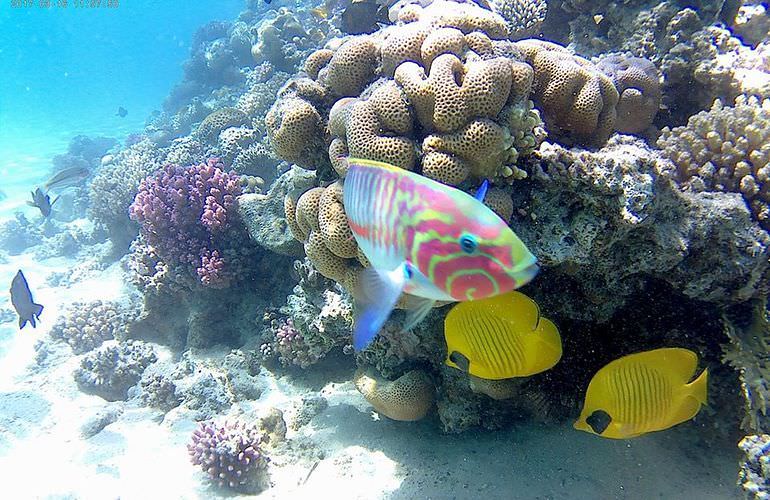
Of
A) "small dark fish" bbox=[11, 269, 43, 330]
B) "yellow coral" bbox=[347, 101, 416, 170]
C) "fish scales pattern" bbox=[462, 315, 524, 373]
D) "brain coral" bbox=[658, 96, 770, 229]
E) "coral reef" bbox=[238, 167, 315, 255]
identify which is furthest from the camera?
"small dark fish" bbox=[11, 269, 43, 330]

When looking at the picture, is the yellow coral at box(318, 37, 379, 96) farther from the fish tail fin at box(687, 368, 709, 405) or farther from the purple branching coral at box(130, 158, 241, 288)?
the fish tail fin at box(687, 368, 709, 405)

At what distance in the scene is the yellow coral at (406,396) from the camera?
3.91 meters

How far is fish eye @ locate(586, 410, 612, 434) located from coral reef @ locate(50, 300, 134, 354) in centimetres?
710

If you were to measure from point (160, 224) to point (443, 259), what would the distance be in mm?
6116

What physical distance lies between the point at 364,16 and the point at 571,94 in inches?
281

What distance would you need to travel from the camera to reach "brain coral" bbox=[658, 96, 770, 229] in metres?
3.38

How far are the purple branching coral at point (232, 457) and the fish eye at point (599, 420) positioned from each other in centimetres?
310

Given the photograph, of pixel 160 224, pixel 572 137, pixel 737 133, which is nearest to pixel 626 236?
pixel 572 137

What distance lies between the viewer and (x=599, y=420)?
2.47 m

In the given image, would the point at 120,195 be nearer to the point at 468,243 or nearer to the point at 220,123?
the point at 220,123

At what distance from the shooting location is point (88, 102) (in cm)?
5216

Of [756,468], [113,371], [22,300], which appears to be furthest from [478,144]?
[22,300]

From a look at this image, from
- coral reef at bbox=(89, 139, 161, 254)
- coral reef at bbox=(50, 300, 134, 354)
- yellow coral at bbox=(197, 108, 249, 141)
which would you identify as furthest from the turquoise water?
coral reef at bbox=(50, 300, 134, 354)

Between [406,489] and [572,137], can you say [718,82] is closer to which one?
[572,137]
